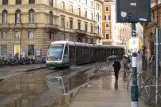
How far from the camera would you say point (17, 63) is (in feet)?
168

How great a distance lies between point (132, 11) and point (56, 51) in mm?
28442

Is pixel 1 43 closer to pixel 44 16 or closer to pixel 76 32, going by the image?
pixel 44 16

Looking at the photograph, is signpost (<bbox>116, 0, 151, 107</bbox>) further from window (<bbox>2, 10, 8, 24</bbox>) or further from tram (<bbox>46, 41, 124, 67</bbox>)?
window (<bbox>2, 10, 8, 24</bbox>)

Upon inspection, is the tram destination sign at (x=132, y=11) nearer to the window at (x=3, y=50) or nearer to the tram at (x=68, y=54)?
→ the tram at (x=68, y=54)

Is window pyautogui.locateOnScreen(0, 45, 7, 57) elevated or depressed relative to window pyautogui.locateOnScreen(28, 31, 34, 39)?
depressed

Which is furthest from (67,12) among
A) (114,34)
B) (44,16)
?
(114,34)

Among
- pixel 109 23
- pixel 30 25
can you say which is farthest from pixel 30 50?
pixel 109 23

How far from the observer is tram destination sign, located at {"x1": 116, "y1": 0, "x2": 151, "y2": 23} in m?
10.5

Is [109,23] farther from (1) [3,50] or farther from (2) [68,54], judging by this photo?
(2) [68,54]

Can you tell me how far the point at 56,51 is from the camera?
127 ft

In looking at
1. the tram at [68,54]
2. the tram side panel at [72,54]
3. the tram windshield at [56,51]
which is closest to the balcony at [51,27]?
the tram at [68,54]

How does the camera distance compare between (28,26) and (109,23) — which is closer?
(28,26)

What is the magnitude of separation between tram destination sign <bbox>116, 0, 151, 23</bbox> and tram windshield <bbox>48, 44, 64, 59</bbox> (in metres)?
28.1

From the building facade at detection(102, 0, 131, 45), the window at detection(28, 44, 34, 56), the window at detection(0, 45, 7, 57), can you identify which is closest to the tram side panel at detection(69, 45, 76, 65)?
the window at detection(28, 44, 34, 56)
